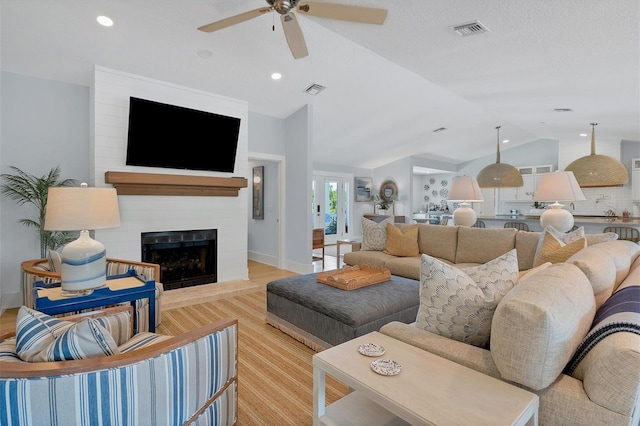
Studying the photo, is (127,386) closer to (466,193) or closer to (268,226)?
(466,193)

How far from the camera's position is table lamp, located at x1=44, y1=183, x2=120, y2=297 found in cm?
212

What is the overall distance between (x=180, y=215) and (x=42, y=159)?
1.67 metres

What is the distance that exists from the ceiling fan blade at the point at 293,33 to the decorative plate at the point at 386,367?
7.43 ft

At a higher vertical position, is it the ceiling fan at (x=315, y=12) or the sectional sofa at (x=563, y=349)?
the ceiling fan at (x=315, y=12)

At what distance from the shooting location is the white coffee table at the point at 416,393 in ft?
3.26

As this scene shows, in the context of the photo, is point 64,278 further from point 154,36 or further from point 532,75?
point 532,75

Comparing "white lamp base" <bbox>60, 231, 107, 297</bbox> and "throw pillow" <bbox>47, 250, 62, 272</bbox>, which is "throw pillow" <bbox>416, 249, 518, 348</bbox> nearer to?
"white lamp base" <bbox>60, 231, 107, 297</bbox>

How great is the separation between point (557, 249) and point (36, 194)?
5146mm

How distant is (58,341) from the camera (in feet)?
3.66

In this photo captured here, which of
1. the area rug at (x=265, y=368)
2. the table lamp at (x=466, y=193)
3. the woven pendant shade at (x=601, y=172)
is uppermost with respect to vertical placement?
the woven pendant shade at (x=601, y=172)

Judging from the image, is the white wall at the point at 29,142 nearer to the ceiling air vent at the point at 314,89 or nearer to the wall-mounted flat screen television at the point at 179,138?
the wall-mounted flat screen television at the point at 179,138

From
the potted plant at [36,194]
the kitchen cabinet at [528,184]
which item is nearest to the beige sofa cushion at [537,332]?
the potted plant at [36,194]

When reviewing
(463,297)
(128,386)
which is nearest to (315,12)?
(463,297)

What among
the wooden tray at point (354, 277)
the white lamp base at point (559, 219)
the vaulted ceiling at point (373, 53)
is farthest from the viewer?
the white lamp base at point (559, 219)
